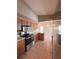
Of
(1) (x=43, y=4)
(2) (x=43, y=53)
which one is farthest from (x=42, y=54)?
(1) (x=43, y=4)

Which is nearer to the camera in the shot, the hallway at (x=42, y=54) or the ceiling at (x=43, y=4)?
the hallway at (x=42, y=54)

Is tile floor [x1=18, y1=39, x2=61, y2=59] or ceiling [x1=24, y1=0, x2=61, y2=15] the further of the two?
ceiling [x1=24, y1=0, x2=61, y2=15]

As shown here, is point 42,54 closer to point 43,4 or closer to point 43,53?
point 43,53

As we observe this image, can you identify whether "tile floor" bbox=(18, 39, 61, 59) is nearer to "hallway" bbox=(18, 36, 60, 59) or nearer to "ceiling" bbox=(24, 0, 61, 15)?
"hallway" bbox=(18, 36, 60, 59)

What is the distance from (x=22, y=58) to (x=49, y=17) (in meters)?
7.02

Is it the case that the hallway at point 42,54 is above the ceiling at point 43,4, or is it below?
below

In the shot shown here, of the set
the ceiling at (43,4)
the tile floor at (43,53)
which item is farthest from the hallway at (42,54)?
the ceiling at (43,4)

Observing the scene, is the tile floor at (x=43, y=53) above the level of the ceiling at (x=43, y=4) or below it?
below

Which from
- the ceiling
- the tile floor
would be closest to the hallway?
the tile floor

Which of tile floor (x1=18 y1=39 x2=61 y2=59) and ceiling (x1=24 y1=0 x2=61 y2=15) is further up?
ceiling (x1=24 y1=0 x2=61 y2=15)

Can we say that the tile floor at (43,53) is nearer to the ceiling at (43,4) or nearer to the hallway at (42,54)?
the hallway at (42,54)

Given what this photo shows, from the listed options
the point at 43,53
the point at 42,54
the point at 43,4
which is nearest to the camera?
the point at 42,54
